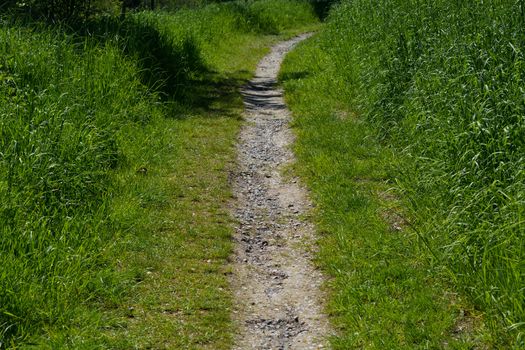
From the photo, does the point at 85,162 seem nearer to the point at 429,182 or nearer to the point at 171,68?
the point at 429,182

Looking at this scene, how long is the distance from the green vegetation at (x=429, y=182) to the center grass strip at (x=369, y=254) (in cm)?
1

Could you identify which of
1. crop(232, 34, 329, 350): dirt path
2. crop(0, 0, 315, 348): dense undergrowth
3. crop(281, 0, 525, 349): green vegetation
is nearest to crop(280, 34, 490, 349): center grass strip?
crop(281, 0, 525, 349): green vegetation

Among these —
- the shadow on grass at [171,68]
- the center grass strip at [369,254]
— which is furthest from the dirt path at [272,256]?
the shadow on grass at [171,68]

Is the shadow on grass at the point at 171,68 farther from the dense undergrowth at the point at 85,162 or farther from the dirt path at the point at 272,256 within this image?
the dirt path at the point at 272,256

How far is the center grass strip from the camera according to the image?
5445mm

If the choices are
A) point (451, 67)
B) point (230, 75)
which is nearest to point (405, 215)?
point (451, 67)

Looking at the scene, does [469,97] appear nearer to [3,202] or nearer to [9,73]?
[3,202]

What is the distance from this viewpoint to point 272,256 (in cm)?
732

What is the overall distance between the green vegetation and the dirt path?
9.2 inches

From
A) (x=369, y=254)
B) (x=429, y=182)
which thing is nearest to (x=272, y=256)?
(x=369, y=254)

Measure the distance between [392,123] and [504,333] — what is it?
5.15 metres

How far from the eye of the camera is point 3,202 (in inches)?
244

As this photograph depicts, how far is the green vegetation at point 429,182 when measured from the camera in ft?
17.8

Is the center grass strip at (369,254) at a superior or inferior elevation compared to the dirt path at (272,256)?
superior
